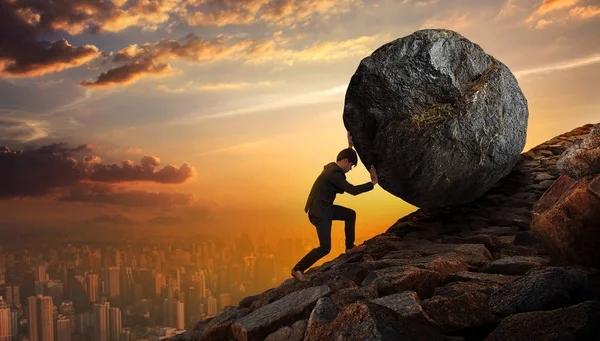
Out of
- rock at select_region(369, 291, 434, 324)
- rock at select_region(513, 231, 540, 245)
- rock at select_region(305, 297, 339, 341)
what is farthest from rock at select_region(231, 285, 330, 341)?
rock at select_region(513, 231, 540, 245)

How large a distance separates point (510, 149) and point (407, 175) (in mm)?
2597

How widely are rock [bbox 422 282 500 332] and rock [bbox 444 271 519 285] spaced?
48 cm

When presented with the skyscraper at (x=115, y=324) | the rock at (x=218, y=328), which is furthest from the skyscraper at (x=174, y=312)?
the rock at (x=218, y=328)

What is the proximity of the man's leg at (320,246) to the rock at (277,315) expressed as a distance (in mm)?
1206

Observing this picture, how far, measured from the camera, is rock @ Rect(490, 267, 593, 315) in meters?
5.79

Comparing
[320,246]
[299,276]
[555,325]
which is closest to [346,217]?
[320,246]

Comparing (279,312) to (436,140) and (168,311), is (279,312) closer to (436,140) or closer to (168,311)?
(436,140)

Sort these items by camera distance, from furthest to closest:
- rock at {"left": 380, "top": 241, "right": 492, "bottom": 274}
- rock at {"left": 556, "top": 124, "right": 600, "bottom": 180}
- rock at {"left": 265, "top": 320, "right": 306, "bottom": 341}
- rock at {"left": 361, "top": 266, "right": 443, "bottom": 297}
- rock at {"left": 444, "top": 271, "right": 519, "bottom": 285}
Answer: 1. rock at {"left": 380, "top": 241, "right": 492, "bottom": 274}
2. rock at {"left": 361, "top": 266, "right": 443, "bottom": 297}
3. rock at {"left": 444, "top": 271, "right": 519, "bottom": 285}
4. rock at {"left": 265, "top": 320, "right": 306, "bottom": 341}
5. rock at {"left": 556, "top": 124, "right": 600, "bottom": 180}

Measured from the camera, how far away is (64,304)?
35.8 m

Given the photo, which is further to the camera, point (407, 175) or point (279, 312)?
point (407, 175)

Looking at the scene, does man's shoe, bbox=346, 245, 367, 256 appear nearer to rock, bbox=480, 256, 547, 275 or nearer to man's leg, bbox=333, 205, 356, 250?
man's leg, bbox=333, 205, 356, 250

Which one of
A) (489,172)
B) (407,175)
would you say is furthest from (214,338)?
(489,172)

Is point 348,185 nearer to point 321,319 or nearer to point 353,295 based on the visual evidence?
point 353,295

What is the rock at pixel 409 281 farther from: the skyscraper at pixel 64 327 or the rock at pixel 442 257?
the skyscraper at pixel 64 327
